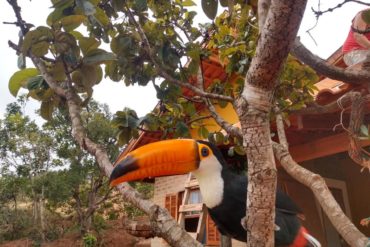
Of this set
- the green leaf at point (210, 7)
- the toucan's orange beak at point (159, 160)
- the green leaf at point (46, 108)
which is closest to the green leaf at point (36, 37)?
the green leaf at point (46, 108)

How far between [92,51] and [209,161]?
0.95m

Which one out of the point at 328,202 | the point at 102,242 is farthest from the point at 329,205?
the point at 102,242

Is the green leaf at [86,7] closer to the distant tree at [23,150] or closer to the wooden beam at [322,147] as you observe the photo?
the wooden beam at [322,147]

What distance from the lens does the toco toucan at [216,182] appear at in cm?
179

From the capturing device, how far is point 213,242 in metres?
5.43

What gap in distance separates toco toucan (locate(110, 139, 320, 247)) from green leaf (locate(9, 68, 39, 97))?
784 millimetres

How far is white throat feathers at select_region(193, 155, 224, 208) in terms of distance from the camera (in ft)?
6.86

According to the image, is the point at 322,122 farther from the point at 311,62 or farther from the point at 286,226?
the point at 311,62

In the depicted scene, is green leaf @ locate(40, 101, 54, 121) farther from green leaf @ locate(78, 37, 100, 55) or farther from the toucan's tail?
the toucan's tail

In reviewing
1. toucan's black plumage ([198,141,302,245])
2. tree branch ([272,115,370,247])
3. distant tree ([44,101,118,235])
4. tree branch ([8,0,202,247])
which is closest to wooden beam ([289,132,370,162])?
toucan's black plumage ([198,141,302,245])

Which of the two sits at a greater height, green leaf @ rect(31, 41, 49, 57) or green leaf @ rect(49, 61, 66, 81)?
green leaf @ rect(31, 41, 49, 57)

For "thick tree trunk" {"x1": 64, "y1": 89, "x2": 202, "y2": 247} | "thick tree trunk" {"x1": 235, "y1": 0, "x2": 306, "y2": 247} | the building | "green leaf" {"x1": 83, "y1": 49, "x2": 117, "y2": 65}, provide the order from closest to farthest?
"thick tree trunk" {"x1": 235, "y1": 0, "x2": 306, "y2": 247}, "thick tree trunk" {"x1": 64, "y1": 89, "x2": 202, "y2": 247}, "green leaf" {"x1": 83, "y1": 49, "x2": 117, "y2": 65}, the building

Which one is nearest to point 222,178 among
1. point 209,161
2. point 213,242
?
point 209,161

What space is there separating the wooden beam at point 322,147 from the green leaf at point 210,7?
6.54ft
